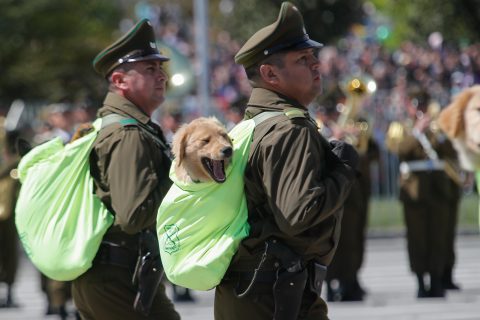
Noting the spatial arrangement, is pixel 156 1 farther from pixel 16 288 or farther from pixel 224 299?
pixel 224 299

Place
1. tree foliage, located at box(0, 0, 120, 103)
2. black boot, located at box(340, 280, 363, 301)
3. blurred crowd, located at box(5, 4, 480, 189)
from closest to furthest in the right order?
1. black boot, located at box(340, 280, 363, 301)
2. blurred crowd, located at box(5, 4, 480, 189)
3. tree foliage, located at box(0, 0, 120, 103)

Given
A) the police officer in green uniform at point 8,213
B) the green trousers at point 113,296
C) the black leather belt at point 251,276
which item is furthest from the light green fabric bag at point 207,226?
the police officer in green uniform at point 8,213

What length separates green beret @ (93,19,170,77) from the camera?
6434mm

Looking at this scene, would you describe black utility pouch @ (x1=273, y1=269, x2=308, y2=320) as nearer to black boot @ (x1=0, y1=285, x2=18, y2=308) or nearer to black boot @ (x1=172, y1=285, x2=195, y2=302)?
black boot @ (x1=172, y1=285, x2=195, y2=302)

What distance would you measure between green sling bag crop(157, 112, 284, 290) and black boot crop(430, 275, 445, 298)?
7315 mm

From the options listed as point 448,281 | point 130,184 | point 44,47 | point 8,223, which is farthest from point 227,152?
point 44,47

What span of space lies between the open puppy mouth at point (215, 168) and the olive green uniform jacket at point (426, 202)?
7519 mm

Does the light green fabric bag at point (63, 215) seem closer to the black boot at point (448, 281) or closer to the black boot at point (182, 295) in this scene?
the black boot at point (182, 295)

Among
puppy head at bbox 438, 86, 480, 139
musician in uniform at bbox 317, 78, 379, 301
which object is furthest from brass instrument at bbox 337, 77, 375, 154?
puppy head at bbox 438, 86, 480, 139

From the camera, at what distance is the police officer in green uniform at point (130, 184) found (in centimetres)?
584

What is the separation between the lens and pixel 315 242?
5.00 m

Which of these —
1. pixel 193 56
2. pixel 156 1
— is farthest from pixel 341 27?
pixel 156 1

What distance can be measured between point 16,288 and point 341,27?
34.8 ft

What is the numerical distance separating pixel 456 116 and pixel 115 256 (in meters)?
1.90
